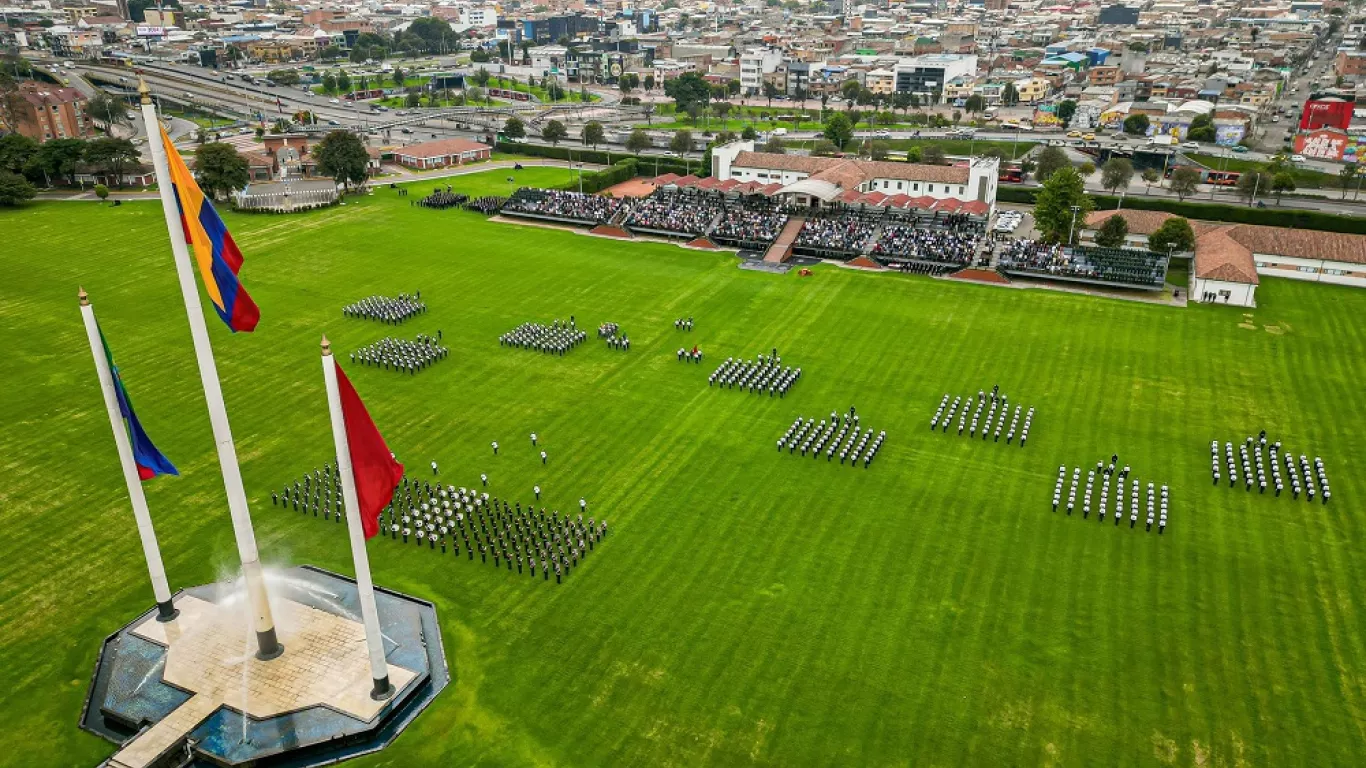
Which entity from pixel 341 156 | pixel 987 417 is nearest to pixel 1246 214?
pixel 987 417

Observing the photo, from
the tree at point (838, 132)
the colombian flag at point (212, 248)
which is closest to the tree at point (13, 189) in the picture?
the colombian flag at point (212, 248)

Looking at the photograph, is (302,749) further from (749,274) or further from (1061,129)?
(1061,129)

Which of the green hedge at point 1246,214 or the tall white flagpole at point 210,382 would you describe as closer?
the tall white flagpole at point 210,382

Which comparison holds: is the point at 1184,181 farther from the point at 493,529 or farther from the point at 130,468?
the point at 130,468

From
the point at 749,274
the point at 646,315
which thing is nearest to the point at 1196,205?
the point at 749,274

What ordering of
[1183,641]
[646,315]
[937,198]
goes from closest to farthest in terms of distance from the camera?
[1183,641] → [646,315] → [937,198]

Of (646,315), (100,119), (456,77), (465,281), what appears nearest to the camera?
(646,315)

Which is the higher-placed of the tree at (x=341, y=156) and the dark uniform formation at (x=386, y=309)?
the tree at (x=341, y=156)

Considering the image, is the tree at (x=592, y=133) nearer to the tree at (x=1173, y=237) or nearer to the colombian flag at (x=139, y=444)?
the tree at (x=1173, y=237)
